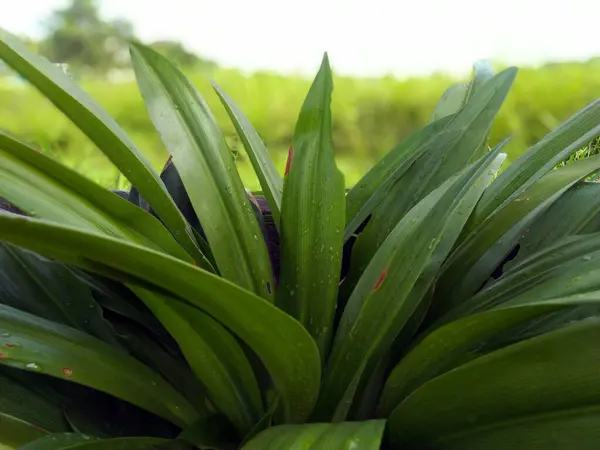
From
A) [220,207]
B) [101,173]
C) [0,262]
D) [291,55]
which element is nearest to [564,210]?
[220,207]

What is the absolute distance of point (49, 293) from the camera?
0.42 metres

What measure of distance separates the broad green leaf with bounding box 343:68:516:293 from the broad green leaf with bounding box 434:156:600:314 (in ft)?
0.17

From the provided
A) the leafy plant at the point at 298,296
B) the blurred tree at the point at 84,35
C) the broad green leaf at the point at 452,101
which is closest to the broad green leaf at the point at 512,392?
the leafy plant at the point at 298,296

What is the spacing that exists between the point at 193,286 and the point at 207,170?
7.0 inches

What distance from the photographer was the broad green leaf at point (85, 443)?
310mm

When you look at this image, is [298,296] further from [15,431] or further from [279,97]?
[279,97]

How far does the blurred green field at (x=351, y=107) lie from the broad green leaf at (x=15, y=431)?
114cm

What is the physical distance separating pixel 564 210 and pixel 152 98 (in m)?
0.34

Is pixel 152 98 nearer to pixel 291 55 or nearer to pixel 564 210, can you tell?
pixel 564 210

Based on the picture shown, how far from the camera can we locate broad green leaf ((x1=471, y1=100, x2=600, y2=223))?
1.45 feet

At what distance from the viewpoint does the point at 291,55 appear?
1.74 m

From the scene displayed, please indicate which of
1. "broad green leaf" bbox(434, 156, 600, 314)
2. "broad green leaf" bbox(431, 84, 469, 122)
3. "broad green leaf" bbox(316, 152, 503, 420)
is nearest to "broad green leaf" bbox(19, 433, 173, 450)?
"broad green leaf" bbox(316, 152, 503, 420)

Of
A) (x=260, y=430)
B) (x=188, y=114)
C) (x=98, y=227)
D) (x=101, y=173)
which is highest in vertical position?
(x=101, y=173)

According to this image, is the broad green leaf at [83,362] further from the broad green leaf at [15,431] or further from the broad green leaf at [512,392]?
the broad green leaf at [512,392]
